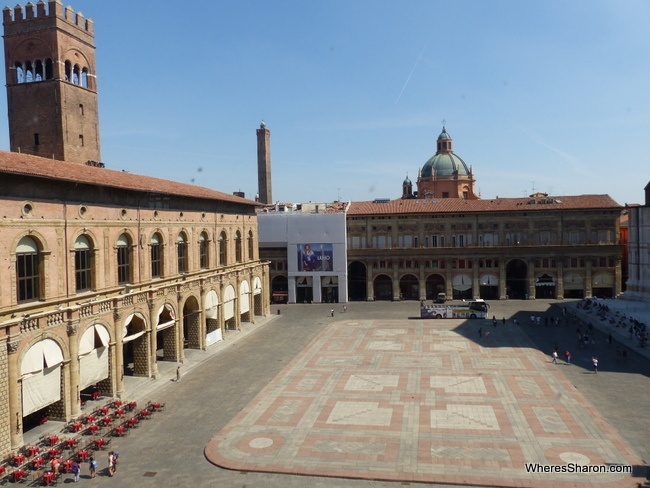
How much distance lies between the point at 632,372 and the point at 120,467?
35375 millimetres

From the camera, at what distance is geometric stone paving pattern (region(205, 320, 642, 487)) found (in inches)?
979

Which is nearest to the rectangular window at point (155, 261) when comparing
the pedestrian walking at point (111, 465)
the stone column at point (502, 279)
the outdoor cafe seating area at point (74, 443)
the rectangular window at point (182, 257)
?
the rectangular window at point (182, 257)

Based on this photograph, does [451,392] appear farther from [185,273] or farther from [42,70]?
[42,70]

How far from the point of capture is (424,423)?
99.3 ft

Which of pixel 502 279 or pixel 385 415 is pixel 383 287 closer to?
pixel 502 279

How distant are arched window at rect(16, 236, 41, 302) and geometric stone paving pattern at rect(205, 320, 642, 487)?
12733mm

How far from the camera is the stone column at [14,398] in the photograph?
2630 cm

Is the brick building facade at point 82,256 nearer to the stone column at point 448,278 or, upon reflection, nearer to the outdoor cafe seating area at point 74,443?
the outdoor cafe seating area at point 74,443

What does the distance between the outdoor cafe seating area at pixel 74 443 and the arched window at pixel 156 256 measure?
12.4 m

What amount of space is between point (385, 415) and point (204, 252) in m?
27.9

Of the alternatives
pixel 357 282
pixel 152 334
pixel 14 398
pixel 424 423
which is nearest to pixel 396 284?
pixel 357 282

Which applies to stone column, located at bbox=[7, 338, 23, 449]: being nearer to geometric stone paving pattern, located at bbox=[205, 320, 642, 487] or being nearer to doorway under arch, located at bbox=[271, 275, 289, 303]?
geometric stone paving pattern, located at bbox=[205, 320, 642, 487]

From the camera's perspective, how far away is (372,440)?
2802 centimetres

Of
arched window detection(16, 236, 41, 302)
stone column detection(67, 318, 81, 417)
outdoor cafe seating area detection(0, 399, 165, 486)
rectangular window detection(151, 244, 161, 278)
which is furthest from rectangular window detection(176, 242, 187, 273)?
arched window detection(16, 236, 41, 302)
